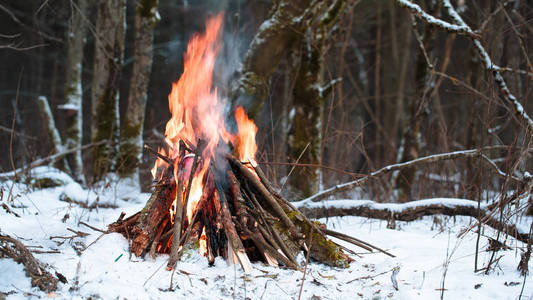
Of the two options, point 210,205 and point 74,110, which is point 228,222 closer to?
point 210,205

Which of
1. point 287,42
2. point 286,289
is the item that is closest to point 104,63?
point 287,42

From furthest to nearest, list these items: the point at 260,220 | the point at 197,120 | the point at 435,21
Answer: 1. the point at 435,21
2. the point at 197,120
3. the point at 260,220

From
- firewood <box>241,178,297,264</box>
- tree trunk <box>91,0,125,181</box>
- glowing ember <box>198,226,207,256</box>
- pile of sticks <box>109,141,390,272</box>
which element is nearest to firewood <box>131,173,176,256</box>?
pile of sticks <box>109,141,390,272</box>

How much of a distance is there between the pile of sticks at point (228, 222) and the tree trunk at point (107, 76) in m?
5.16

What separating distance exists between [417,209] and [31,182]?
513 centimetres

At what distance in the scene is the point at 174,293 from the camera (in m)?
2.35

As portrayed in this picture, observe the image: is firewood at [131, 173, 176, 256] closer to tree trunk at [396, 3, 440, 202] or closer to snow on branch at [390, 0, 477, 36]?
snow on branch at [390, 0, 477, 36]

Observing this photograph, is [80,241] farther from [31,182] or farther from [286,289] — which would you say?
[31,182]

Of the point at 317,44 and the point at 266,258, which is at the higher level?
the point at 317,44

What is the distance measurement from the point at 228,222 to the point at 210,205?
31 cm

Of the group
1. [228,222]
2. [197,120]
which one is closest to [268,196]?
A: [228,222]

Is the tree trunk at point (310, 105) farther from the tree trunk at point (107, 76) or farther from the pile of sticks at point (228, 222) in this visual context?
the tree trunk at point (107, 76)

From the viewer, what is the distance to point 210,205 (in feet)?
10.5

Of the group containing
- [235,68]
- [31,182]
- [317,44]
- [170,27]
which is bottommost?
[31,182]
